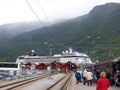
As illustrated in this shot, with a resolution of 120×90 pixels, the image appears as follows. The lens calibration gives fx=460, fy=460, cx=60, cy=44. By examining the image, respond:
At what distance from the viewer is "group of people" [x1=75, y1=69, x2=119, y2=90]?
61.5 ft

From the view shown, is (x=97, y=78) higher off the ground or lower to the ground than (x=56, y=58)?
→ lower

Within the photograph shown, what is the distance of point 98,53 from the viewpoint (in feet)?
462

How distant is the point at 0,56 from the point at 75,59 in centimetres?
4931

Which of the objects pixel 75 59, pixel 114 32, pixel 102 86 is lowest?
pixel 102 86

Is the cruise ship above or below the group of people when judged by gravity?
above

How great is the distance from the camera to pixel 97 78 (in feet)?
135

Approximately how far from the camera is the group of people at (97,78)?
61.5 ft

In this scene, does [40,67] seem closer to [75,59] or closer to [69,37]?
[75,59]

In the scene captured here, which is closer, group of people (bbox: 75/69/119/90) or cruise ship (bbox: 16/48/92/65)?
group of people (bbox: 75/69/119/90)

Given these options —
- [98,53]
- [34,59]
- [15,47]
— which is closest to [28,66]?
[98,53]

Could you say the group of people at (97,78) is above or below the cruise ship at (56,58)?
below

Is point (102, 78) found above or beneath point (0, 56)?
beneath

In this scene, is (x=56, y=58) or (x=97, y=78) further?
(x=56, y=58)

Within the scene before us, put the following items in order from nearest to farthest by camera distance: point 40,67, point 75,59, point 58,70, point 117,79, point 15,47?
point 117,79 < point 40,67 < point 58,70 < point 75,59 < point 15,47
